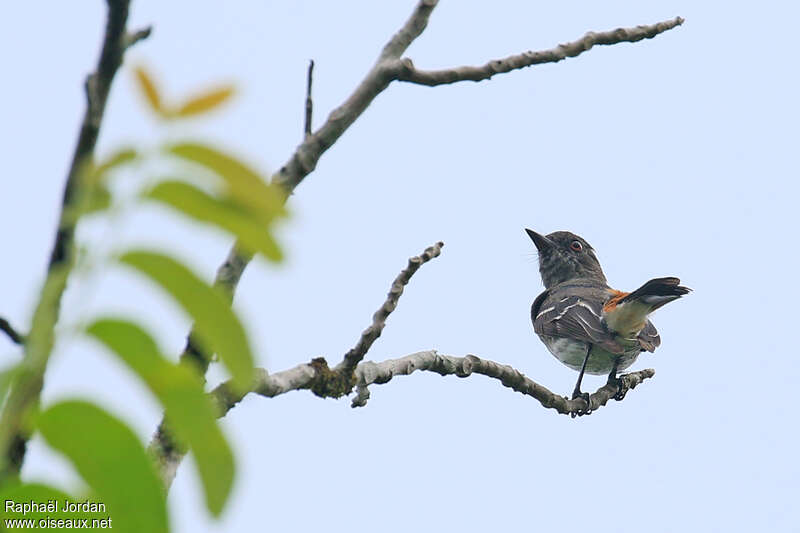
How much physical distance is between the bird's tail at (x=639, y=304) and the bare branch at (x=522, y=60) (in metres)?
6.23

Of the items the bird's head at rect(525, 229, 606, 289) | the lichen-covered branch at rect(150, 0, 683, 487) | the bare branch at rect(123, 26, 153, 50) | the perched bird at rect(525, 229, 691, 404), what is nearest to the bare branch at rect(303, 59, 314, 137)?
the lichen-covered branch at rect(150, 0, 683, 487)

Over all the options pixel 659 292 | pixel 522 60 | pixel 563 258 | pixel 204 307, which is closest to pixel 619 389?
pixel 659 292

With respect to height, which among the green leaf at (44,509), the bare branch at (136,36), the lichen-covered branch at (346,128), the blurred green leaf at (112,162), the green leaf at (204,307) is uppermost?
the lichen-covered branch at (346,128)

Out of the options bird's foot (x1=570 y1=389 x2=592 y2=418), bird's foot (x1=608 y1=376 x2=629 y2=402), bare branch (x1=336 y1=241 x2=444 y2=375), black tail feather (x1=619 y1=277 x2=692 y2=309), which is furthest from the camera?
black tail feather (x1=619 y1=277 x2=692 y2=309)

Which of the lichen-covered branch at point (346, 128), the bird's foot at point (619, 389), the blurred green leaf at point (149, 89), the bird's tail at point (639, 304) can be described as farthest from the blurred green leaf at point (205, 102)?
the bird's tail at point (639, 304)

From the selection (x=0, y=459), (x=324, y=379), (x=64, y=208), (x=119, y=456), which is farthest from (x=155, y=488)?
(x=324, y=379)

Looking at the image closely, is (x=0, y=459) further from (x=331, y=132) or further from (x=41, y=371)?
(x=331, y=132)

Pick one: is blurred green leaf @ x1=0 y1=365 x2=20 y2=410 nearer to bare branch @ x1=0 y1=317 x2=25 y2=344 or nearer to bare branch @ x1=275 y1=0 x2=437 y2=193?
bare branch @ x1=0 y1=317 x2=25 y2=344

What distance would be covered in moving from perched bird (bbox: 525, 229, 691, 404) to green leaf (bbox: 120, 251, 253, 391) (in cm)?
732

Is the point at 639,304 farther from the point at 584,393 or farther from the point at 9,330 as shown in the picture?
the point at 9,330

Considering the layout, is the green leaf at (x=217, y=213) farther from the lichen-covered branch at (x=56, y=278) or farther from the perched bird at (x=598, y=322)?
the perched bird at (x=598, y=322)

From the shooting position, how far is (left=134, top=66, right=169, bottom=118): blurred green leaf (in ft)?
2.94

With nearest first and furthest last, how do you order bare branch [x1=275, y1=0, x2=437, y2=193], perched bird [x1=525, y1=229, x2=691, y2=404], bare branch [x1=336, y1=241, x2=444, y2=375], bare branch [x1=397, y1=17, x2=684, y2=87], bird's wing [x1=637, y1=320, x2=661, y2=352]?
1. bare branch [x1=275, y1=0, x2=437, y2=193]
2. bare branch [x1=397, y1=17, x2=684, y2=87]
3. bare branch [x1=336, y1=241, x2=444, y2=375]
4. perched bird [x1=525, y1=229, x2=691, y2=404]
5. bird's wing [x1=637, y1=320, x2=661, y2=352]

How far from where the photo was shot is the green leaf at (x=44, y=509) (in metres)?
1.07
